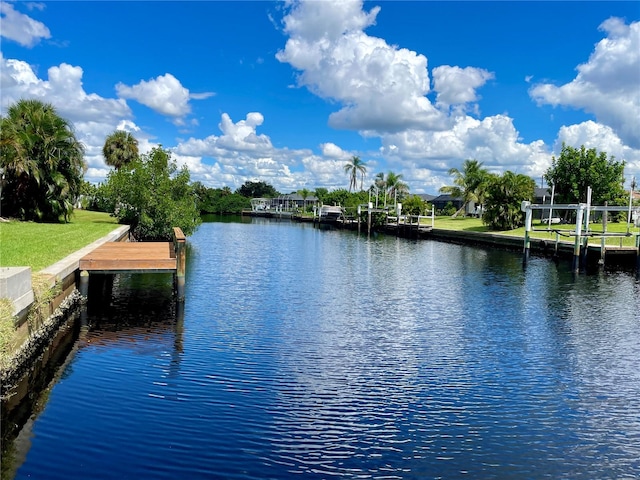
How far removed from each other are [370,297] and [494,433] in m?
12.5

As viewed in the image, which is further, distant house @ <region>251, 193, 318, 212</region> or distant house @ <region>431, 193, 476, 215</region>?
distant house @ <region>251, 193, 318, 212</region>

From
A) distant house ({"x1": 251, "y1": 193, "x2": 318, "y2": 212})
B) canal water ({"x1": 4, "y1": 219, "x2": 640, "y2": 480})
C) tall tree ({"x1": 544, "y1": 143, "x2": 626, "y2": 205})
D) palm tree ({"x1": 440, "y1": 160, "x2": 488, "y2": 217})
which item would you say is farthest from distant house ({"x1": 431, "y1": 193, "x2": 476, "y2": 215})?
canal water ({"x1": 4, "y1": 219, "x2": 640, "y2": 480})

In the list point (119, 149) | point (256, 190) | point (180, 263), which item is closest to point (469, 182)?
point (119, 149)

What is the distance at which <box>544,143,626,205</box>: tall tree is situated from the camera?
181 ft

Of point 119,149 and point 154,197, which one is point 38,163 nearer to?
point 154,197

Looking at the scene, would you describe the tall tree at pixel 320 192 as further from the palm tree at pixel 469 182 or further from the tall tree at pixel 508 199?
the tall tree at pixel 508 199

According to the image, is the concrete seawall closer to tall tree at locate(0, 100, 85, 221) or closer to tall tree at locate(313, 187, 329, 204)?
tall tree at locate(0, 100, 85, 221)

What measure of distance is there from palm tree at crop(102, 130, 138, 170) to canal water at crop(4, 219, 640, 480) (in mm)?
48902

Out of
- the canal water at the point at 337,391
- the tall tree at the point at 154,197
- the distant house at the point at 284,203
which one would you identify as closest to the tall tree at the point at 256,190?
the distant house at the point at 284,203

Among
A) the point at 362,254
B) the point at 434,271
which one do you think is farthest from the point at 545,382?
the point at 362,254

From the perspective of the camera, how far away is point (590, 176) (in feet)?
181

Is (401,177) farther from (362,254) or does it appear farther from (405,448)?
(405,448)

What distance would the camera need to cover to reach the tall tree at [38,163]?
103 ft

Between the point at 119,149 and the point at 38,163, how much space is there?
109 ft
